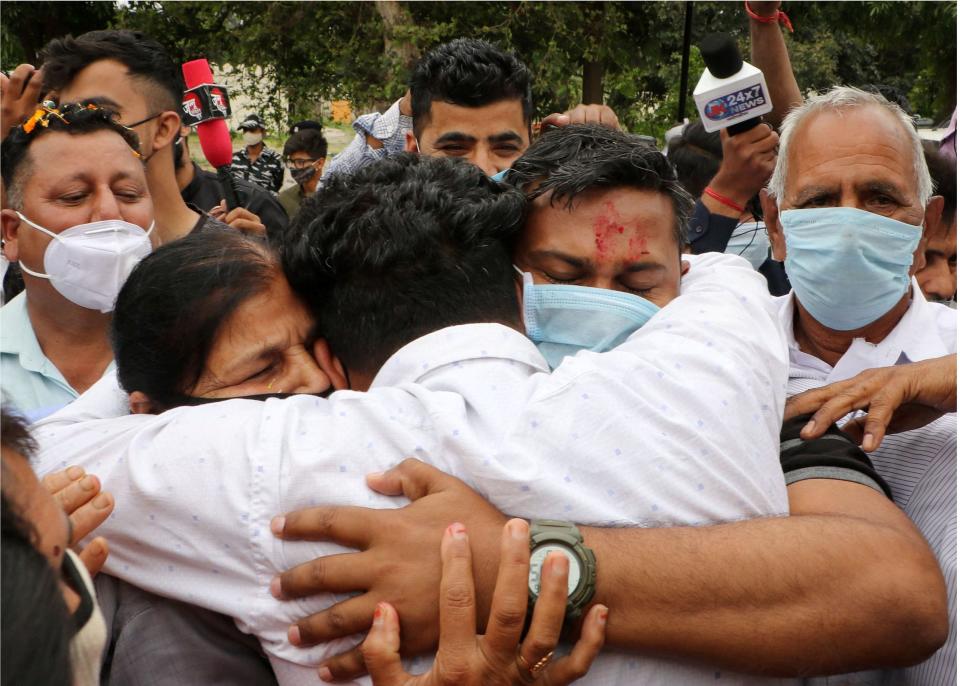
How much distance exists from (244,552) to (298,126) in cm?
991

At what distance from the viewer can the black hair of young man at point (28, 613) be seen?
3.25 feet

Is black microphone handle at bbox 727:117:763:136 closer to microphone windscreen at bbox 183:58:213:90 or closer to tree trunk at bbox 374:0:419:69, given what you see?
microphone windscreen at bbox 183:58:213:90

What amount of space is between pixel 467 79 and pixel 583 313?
205 cm

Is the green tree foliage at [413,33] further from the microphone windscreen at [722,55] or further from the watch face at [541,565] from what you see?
the watch face at [541,565]

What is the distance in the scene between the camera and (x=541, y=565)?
1571mm

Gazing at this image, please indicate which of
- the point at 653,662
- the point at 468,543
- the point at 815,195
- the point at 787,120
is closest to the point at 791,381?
the point at 815,195

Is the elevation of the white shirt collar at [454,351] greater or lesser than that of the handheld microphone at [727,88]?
lesser

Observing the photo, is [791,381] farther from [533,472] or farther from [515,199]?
[533,472]

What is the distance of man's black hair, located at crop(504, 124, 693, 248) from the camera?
223cm

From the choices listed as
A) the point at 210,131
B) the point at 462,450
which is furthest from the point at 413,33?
the point at 462,450

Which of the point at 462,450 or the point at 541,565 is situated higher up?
the point at 462,450

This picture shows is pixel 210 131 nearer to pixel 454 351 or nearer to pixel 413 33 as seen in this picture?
pixel 454 351

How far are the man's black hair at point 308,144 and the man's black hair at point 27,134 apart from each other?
7182 millimetres

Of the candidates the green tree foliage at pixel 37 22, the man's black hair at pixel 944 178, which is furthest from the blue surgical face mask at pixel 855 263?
the green tree foliage at pixel 37 22
